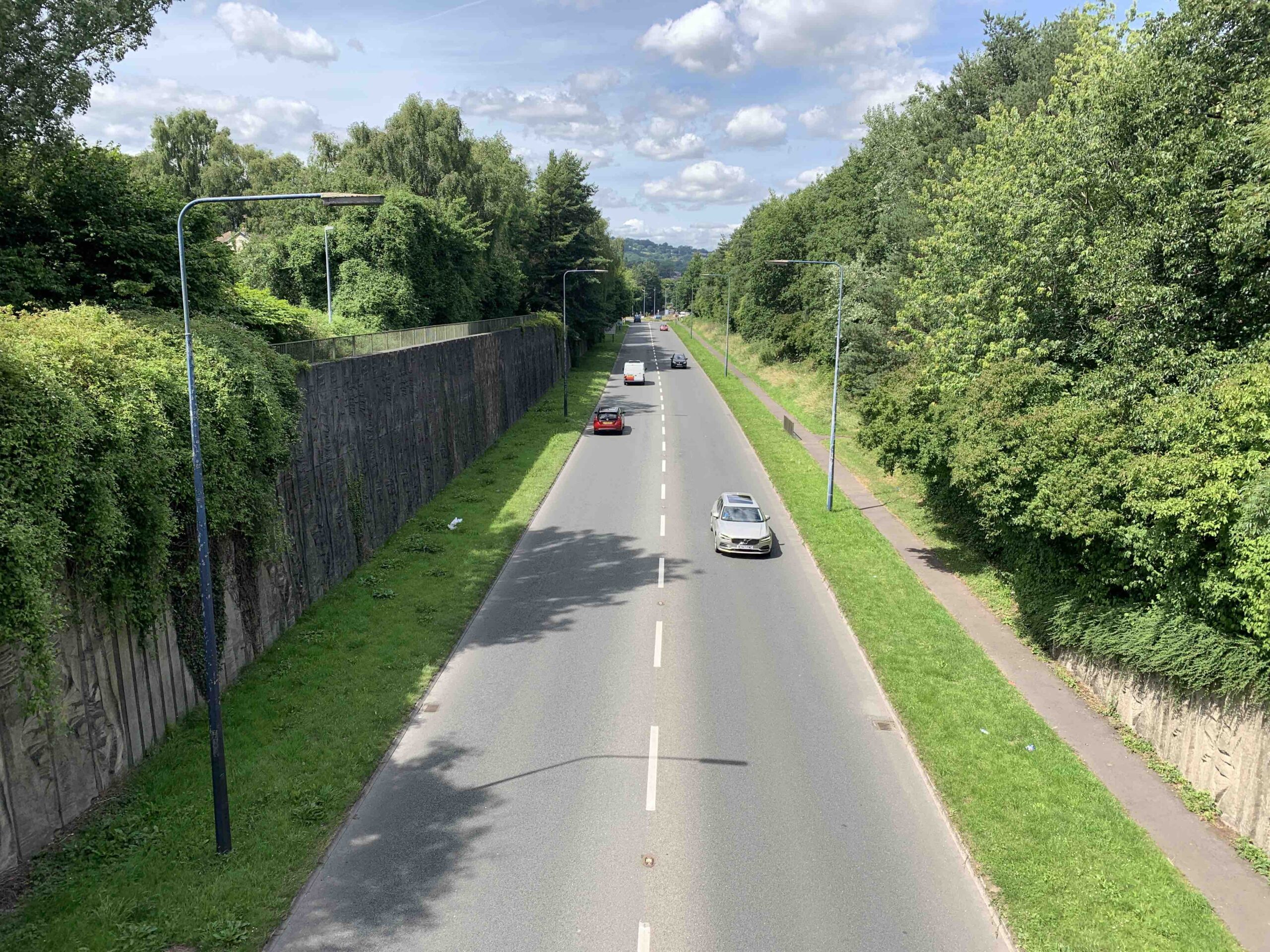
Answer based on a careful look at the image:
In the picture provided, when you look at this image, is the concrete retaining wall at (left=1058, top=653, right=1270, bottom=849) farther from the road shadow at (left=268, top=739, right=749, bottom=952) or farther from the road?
the road shadow at (left=268, top=739, right=749, bottom=952)

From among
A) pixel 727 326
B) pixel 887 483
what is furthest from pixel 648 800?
pixel 727 326

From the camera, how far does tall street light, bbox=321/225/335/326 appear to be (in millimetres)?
32594

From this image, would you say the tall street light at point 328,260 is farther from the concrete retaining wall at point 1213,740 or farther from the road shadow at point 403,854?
the concrete retaining wall at point 1213,740

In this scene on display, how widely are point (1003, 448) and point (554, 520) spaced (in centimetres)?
1355

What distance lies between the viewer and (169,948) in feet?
25.9

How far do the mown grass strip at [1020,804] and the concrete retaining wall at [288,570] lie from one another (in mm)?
11212

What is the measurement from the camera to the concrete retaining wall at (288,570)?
9.17 m

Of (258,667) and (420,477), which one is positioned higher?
(420,477)

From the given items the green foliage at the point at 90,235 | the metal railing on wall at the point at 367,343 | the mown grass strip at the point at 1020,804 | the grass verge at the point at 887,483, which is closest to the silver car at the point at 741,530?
the mown grass strip at the point at 1020,804

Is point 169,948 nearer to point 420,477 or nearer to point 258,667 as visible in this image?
point 258,667

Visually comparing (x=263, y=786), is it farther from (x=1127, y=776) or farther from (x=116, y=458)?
(x=1127, y=776)

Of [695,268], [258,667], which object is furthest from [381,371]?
[695,268]

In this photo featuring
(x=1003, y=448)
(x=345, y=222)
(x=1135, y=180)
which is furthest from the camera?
(x=345, y=222)

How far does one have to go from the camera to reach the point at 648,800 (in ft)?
35.0
